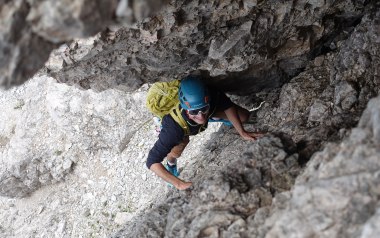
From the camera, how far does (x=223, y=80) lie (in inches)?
382

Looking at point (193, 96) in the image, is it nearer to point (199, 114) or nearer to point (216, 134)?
point (199, 114)

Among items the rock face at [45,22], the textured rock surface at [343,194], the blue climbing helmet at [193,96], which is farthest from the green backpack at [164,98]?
the rock face at [45,22]

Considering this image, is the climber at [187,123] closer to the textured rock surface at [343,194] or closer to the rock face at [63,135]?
the textured rock surface at [343,194]

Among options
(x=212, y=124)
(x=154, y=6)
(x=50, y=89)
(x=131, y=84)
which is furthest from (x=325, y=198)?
(x=50, y=89)

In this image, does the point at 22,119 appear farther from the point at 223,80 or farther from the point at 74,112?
the point at 223,80

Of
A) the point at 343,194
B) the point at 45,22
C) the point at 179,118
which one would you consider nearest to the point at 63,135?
the point at 179,118

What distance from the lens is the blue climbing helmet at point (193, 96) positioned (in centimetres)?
767

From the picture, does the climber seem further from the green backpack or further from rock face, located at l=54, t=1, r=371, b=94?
rock face, located at l=54, t=1, r=371, b=94

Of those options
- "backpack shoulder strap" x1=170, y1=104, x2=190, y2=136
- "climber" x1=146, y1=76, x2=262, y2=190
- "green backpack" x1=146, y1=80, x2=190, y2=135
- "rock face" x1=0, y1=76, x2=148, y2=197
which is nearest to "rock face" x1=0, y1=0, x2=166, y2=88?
"climber" x1=146, y1=76, x2=262, y2=190

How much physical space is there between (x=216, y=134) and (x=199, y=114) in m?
2.92

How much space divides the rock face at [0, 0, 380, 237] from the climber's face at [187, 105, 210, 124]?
3.28ft

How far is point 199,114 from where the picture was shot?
7.81m

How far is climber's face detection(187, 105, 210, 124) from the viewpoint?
25.5 feet

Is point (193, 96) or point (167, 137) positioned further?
point (167, 137)
